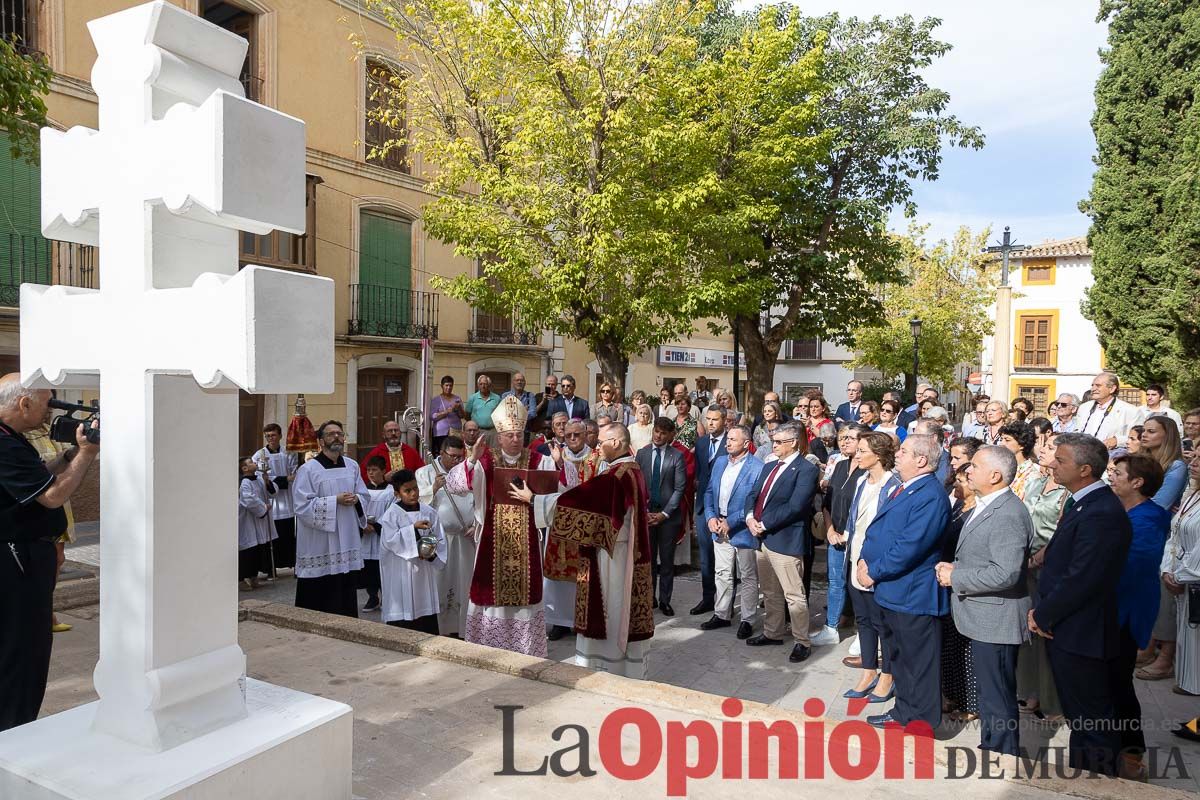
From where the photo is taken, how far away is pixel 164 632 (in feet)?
6.64

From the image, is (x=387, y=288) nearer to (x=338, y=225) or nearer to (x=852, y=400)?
(x=338, y=225)

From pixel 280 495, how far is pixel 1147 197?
19699 millimetres

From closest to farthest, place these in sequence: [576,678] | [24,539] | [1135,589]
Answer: [24,539] < [576,678] < [1135,589]

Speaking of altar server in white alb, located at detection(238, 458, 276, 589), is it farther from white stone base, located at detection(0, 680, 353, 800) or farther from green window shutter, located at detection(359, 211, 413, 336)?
green window shutter, located at detection(359, 211, 413, 336)

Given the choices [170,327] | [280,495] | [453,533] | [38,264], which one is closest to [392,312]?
[38,264]

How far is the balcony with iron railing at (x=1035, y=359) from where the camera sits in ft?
107

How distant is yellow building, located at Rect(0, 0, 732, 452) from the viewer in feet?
40.9

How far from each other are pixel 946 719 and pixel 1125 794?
2.30m

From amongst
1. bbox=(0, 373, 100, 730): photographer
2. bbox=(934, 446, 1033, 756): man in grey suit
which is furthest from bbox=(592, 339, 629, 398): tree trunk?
Answer: bbox=(0, 373, 100, 730): photographer

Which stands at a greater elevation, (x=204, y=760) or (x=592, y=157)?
(x=592, y=157)

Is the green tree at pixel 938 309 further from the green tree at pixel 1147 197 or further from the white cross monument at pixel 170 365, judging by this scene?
the white cross monument at pixel 170 365

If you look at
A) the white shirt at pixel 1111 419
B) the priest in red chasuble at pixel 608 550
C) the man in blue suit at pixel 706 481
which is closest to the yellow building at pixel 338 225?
the man in blue suit at pixel 706 481

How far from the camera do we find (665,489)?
767cm

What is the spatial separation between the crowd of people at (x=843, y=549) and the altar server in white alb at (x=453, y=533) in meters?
0.02
